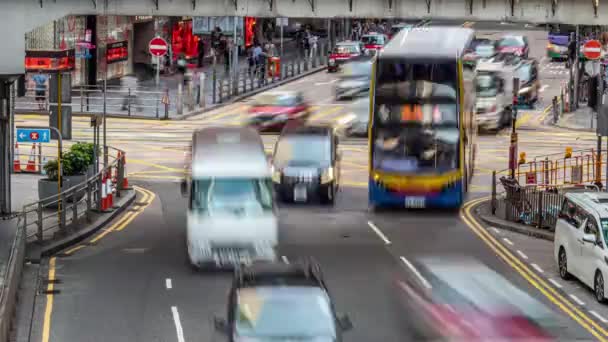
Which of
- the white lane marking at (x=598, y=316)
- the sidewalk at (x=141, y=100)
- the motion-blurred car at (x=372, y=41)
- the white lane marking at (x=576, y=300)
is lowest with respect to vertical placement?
the white lane marking at (x=576, y=300)

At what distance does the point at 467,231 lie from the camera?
109ft

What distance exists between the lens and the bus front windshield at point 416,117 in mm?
32562

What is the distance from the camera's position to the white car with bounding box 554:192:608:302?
81.7 feet

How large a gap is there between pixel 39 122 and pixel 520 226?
25.4m

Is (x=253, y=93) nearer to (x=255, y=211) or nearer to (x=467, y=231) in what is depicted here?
(x=467, y=231)

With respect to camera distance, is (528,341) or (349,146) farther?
(349,146)

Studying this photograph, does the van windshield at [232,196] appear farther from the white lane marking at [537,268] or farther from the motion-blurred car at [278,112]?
the motion-blurred car at [278,112]

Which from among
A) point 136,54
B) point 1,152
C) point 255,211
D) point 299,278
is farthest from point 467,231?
point 136,54

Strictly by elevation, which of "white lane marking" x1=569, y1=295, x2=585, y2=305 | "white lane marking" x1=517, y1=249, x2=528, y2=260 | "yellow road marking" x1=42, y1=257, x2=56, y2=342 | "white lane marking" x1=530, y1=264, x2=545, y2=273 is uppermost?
"white lane marking" x1=569, y1=295, x2=585, y2=305

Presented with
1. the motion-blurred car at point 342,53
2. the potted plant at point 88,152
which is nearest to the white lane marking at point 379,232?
the potted plant at point 88,152

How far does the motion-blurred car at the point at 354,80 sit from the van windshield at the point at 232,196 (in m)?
34.7

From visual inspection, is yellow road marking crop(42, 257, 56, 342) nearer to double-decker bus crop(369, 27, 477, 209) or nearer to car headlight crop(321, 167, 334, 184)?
double-decker bus crop(369, 27, 477, 209)

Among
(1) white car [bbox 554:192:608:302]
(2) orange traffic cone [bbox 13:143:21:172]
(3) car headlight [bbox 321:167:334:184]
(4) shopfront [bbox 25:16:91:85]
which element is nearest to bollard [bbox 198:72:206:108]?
(4) shopfront [bbox 25:16:91:85]

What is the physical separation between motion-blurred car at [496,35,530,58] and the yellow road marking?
45347 mm
